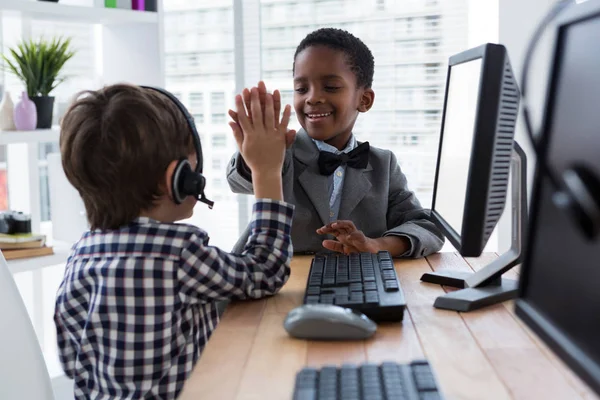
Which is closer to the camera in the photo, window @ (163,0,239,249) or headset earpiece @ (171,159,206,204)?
headset earpiece @ (171,159,206,204)

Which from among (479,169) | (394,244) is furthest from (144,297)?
(394,244)

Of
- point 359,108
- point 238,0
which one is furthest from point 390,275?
point 238,0

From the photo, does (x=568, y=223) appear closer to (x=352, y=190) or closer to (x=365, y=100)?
(x=352, y=190)

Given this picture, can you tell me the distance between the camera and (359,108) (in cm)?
220

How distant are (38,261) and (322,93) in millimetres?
1198

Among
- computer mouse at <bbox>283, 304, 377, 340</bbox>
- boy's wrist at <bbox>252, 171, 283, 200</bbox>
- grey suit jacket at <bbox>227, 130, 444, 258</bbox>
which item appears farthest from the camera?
grey suit jacket at <bbox>227, 130, 444, 258</bbox>

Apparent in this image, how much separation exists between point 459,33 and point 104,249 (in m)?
2.54

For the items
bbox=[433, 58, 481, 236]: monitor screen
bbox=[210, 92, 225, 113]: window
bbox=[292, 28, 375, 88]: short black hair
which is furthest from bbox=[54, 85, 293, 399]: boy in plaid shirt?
bbox=[210, 92, 225, 113]: window

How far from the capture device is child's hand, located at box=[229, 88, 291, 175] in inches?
56.0

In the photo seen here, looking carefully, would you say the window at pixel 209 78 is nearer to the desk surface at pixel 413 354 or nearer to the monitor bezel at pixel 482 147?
the desk surface at pixel 413 354

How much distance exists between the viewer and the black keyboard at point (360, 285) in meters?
1.21

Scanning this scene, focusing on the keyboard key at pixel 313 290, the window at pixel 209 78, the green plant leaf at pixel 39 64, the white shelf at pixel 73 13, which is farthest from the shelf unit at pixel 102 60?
the keyboard key at pixel 313 290

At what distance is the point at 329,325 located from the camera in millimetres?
1098

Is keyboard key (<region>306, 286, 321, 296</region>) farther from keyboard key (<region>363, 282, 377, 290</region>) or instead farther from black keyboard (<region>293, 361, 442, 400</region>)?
black keyboard (<region>293, 361, 442, 400</region>)
